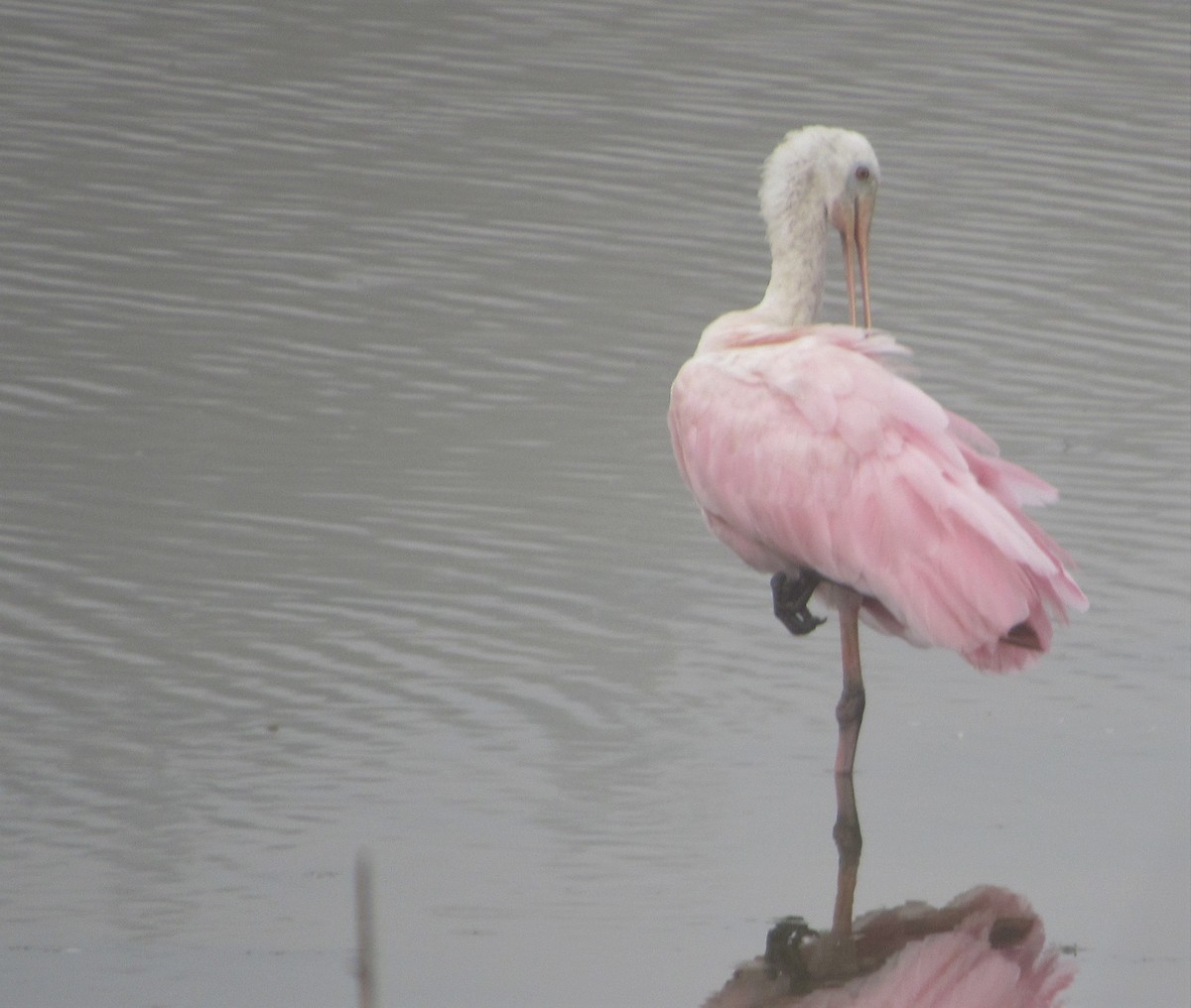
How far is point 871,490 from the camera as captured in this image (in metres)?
6.50

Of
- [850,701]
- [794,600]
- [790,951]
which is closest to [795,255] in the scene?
[794,600]

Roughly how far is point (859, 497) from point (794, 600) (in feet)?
1.80

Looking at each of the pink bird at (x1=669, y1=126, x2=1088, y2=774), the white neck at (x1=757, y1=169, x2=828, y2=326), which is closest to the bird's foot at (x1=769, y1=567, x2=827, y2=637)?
the pink bird at (x1=669, y1=126, x2=1088, y2=774)

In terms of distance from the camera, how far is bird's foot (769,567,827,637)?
6.95 meters

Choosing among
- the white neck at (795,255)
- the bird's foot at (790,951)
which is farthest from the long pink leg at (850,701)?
the white neck at (795,255)

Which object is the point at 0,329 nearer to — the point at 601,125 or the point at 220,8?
the point at 601,125

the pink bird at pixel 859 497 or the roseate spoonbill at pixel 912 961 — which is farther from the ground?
the pink bird at pixel 859 497

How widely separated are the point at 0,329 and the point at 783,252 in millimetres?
4441

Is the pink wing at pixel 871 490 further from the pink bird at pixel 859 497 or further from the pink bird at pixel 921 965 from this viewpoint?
the pink bird at pixel 921 965

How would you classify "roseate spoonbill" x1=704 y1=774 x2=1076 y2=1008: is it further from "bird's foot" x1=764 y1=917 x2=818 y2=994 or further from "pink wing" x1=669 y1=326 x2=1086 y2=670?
"pink wing" x1=669 y1=326 x2=1086 y2=670

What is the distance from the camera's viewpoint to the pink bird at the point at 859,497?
6348mm

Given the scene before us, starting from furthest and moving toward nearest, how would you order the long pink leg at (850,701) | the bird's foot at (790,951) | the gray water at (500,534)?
the long pink leg at (850,701) → the gray water at (500,534) → the bird's foot at (790,951)

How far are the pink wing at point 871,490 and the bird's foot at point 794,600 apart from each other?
2.5 inches

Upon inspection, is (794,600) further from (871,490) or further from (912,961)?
(912,961)
